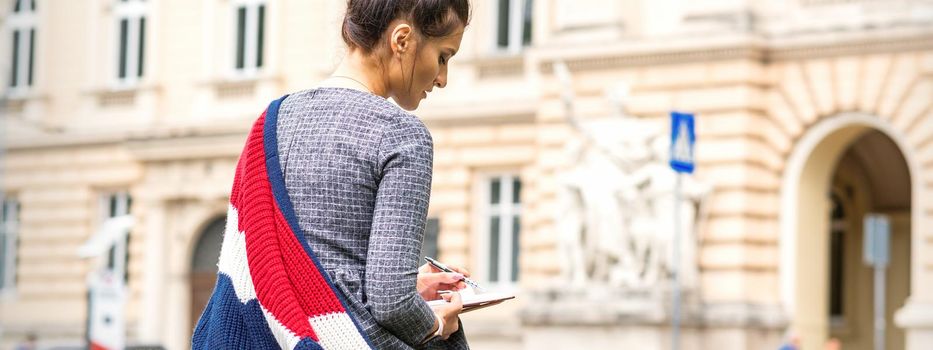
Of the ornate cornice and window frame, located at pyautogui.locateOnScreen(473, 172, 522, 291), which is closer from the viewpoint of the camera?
the ornate cornice

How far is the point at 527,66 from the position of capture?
28312mm

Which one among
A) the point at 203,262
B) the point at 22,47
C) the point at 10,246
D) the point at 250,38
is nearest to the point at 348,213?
the point at 250,38

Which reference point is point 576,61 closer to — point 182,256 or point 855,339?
point 855,339

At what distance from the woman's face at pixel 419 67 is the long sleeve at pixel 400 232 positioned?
0.20 metres

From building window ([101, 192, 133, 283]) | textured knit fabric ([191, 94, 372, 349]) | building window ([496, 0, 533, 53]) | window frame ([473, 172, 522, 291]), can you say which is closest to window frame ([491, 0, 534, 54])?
building window ([496, 0, 533, 53])

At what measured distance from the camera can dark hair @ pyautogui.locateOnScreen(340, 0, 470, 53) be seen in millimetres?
3639

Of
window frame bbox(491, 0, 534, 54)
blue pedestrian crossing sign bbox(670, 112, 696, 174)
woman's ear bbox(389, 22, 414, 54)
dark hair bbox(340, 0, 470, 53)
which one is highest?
window frame bbox(491, 0, 534, 54)

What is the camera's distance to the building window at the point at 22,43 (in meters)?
36.0

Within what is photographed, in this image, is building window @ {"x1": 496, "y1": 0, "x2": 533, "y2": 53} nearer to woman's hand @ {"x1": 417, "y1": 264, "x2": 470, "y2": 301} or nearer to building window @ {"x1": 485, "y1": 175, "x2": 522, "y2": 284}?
building window @ {"x1": 485, "y1": 175, "x2": 522, "y2": 284}

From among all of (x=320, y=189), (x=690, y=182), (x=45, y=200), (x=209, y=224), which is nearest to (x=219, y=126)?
(x=209, y=224)

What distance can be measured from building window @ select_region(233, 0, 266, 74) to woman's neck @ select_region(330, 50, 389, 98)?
28899 millimetres

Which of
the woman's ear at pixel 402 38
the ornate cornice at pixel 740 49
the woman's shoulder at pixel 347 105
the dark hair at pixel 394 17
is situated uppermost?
the ornate cornice at pixel 740 49

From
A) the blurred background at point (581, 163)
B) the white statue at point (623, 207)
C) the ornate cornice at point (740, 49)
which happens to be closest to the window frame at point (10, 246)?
the blurred background at point (581, 163)

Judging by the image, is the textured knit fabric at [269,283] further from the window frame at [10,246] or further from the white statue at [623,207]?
the window frame at [10,246]
